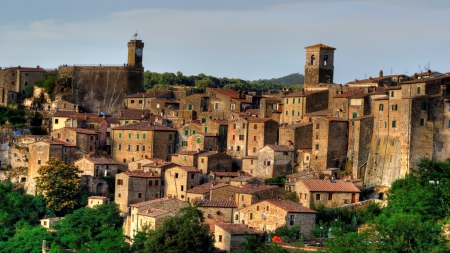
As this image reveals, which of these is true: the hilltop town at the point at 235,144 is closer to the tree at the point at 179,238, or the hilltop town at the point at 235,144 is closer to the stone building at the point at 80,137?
the stone building at the point at 80,137

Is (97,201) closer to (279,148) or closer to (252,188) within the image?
(252,188)

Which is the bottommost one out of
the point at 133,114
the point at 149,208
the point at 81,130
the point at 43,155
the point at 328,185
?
the point at 149,208

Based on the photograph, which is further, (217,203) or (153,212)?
(217,203)

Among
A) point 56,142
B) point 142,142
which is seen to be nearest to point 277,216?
point 142,142

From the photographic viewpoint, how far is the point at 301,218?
59.4 metres

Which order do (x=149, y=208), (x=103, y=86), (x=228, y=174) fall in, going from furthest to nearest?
(x=103, y=86)
(x=228, y=174)
(x=149, y=208)

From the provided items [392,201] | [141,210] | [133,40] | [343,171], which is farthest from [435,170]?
[133,40]

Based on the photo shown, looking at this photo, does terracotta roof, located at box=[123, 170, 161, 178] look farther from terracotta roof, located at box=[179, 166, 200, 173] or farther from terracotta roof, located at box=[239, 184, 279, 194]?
terracotta roof, located at box=[239, 184, 279, 194]

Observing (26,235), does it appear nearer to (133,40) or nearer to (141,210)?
(141,210)

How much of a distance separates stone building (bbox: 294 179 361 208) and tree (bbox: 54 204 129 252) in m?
9.75

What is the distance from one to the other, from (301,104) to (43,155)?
51.1 feet

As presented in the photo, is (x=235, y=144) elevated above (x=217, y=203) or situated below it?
above

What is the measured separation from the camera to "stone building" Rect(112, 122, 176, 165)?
237 feet

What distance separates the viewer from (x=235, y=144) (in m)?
71.5
